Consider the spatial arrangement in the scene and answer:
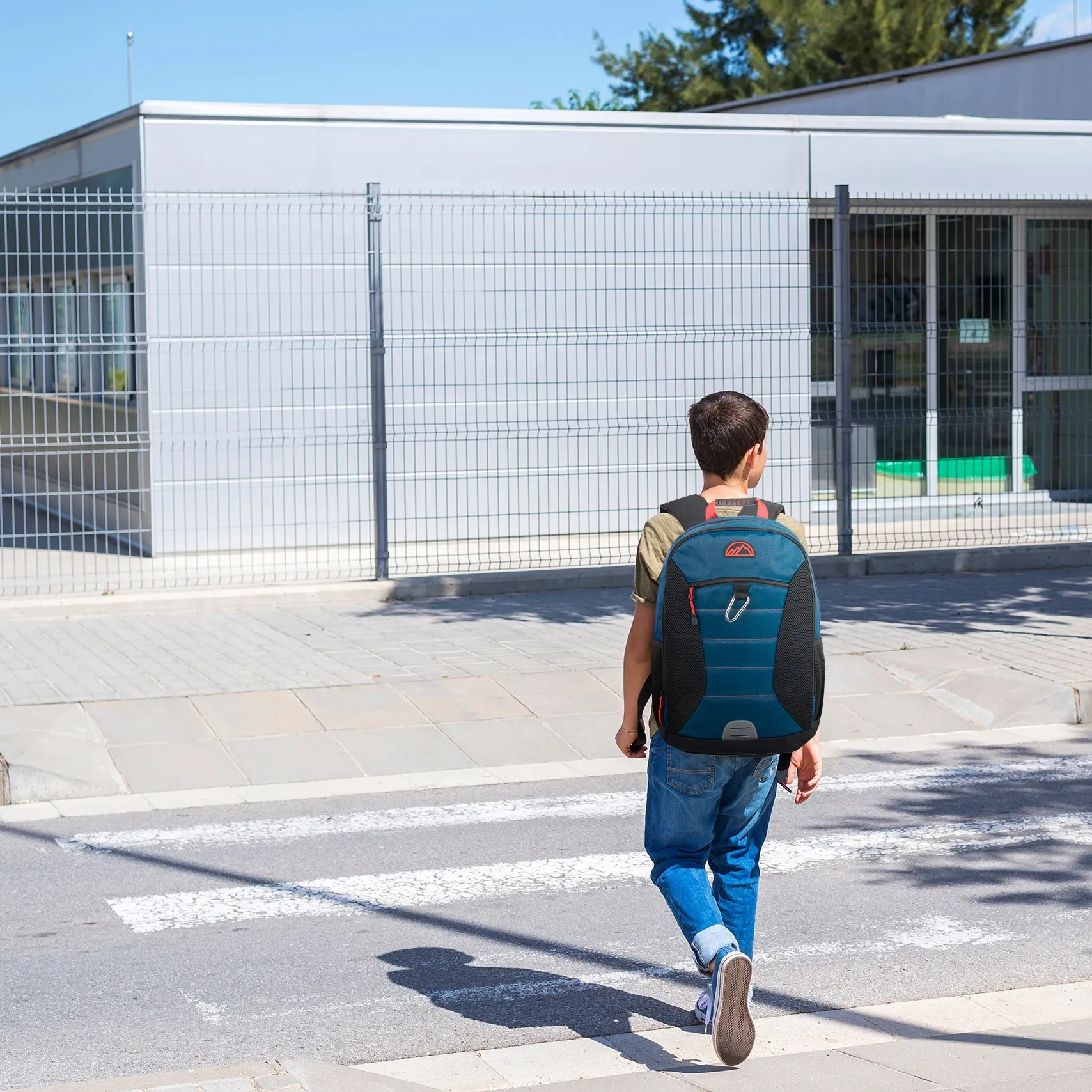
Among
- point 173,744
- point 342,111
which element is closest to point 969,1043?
point 173,744

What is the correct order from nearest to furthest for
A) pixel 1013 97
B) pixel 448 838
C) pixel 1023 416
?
pixel 448 838 < pixel 1023 416 < pixel 1013 97

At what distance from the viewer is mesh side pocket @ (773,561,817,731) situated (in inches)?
155

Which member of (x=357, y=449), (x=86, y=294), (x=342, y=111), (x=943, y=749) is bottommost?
(x=943, y=749)

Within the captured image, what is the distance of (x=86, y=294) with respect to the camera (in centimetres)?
1312

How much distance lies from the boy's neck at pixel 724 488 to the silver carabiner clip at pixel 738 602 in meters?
0.31

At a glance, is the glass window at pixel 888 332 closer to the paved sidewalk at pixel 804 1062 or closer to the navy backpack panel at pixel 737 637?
the paved sidewalk at pixel 804 1062

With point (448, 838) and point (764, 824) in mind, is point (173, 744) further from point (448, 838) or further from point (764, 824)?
point (764, 824)

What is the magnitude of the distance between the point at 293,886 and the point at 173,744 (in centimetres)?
220

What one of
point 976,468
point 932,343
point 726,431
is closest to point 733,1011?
point 726,431

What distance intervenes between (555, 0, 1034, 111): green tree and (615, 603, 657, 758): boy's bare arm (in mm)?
34732

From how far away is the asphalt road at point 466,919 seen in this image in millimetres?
4559

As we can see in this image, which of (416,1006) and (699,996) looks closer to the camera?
(699,996)

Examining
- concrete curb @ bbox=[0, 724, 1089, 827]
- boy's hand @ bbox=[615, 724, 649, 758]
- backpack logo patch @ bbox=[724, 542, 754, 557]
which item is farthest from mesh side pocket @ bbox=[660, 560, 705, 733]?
concrete curb @ bbox=[0, 724, 1089, 827]

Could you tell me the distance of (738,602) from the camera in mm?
3887
